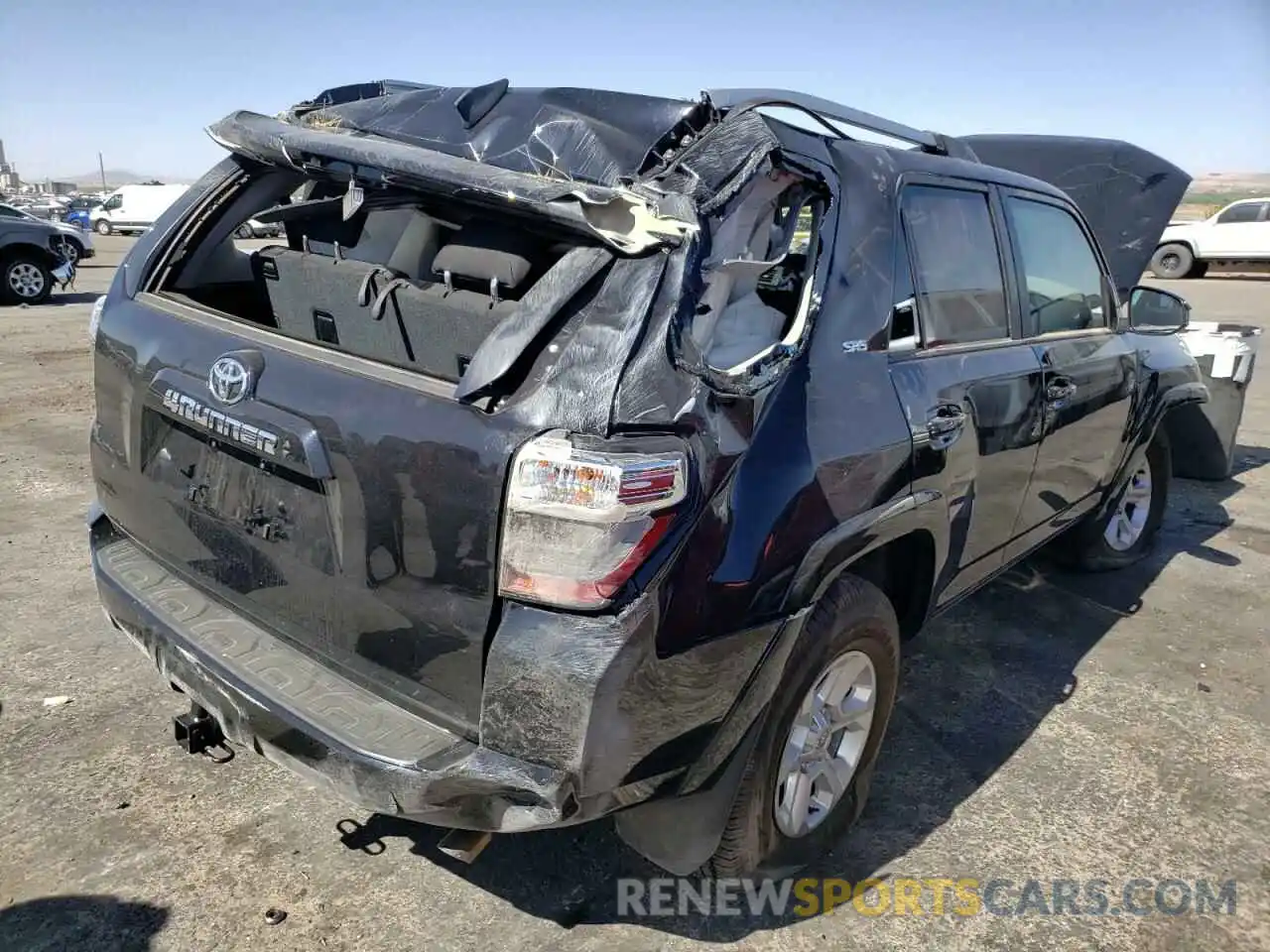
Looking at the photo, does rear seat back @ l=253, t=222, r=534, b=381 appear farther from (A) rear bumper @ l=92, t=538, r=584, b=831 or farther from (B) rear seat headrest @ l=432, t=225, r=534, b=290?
(A) rear bumper @ l=92, t=538, r=584, b=831

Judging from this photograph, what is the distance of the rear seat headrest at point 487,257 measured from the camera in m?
2.31

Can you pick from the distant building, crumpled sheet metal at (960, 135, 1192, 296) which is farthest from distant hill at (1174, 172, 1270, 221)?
the distant building

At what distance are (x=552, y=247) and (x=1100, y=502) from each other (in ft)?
10.5

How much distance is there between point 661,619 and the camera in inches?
74.0

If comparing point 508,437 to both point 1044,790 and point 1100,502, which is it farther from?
point 1100,502

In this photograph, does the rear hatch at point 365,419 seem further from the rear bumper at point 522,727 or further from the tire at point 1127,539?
the tire at point 1127,539

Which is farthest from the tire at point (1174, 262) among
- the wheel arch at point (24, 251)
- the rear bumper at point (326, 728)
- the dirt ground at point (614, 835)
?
the rear bumper at point (326, 728)

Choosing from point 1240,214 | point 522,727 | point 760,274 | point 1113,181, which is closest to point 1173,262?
point 1240,214

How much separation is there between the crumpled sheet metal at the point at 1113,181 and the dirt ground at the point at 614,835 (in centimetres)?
256

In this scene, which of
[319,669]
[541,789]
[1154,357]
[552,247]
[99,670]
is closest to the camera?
[541,789]

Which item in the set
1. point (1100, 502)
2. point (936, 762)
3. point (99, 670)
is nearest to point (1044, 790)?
point (936, 762)

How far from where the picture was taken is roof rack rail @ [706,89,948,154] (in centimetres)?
238

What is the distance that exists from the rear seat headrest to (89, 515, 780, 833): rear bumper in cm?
90

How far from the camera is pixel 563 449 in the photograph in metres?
1.84
